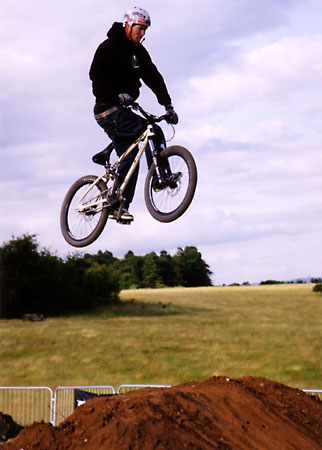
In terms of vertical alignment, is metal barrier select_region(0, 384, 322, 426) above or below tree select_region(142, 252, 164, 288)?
below

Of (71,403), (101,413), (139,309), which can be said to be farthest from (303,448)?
(139,309)

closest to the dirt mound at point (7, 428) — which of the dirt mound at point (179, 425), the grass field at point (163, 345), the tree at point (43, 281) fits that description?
the dirt mound at point (179, 425)

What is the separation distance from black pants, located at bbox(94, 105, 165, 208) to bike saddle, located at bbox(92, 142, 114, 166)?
20.3 inches

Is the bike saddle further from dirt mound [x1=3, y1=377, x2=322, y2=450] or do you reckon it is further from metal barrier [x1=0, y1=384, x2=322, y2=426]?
metal barrier [x1=0, y1=384, x2=322, y2=426]

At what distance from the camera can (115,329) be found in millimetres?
50188

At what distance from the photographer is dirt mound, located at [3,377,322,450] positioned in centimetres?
1005

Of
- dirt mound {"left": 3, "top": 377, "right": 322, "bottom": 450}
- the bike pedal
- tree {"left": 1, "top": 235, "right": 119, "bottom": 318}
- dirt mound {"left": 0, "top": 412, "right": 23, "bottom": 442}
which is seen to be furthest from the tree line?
the bike pedal

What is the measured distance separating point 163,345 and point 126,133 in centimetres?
3871

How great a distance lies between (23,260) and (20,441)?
32666mm

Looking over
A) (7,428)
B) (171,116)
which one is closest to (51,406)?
(7,428)

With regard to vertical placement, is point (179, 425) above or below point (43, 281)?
below

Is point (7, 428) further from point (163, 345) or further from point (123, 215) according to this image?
point (163, 345)

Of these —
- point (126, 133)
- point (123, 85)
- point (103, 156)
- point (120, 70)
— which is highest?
point (120, 70)

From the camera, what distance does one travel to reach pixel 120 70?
11625mm
